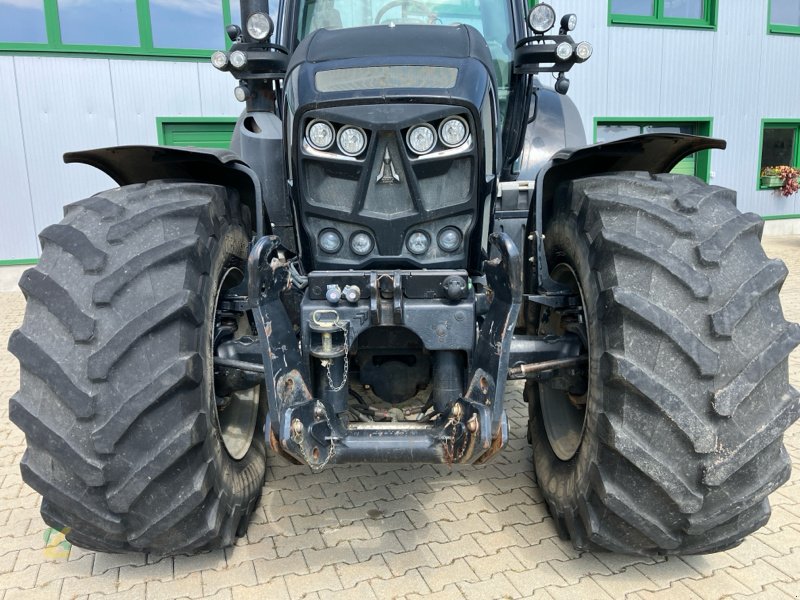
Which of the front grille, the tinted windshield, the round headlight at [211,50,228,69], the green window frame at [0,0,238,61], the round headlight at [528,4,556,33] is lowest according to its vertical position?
the front grille

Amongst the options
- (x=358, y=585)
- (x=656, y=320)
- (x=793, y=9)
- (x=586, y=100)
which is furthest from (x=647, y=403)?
(x=793, y=9)

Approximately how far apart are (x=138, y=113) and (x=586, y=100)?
7.39 metres

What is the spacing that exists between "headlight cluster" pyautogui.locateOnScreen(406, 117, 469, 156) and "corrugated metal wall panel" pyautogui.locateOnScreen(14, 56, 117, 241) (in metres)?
7.93

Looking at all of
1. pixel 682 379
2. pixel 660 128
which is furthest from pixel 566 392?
pixel 660 128

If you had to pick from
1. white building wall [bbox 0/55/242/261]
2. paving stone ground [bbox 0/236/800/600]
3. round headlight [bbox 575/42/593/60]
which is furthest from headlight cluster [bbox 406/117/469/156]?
white building wall [bbox 0/55/242/261]

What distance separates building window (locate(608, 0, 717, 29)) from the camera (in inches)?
448

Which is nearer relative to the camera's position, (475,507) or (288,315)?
(288,315)

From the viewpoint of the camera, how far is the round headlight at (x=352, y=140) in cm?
260

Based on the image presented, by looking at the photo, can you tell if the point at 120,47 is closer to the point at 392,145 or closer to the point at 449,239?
the point at 392,145

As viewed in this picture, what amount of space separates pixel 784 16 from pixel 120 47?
483 inches

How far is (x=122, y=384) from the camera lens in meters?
2.23

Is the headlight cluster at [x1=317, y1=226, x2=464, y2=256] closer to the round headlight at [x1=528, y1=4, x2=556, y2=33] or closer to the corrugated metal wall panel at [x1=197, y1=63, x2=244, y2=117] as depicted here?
the round headlight at [x1=528, y1=4, x2=556, y2=33]

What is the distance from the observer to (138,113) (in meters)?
9.40

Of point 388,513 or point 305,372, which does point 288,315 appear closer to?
point 305,372
